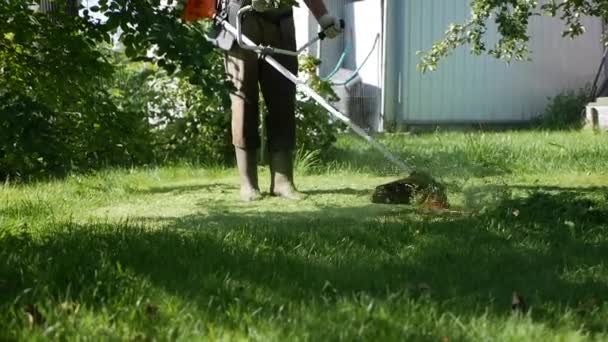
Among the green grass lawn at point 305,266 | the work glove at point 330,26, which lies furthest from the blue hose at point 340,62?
the work glove at point 330,26

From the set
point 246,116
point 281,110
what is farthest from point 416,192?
point 246,116

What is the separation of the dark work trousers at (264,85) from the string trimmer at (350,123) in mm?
145

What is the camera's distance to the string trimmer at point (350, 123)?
5.62 metres

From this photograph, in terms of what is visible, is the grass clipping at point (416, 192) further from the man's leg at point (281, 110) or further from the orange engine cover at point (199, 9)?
the orange engine cover at point (199, 9)

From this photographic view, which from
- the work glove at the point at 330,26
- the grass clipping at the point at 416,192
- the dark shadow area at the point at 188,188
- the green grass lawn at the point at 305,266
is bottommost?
the green grass lawn at the point at 305,266

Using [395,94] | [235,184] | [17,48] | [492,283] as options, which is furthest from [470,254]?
[395,94]

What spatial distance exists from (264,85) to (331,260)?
2.57 m

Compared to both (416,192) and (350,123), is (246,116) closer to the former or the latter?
(350,123)

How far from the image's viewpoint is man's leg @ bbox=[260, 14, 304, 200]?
20.6 feet

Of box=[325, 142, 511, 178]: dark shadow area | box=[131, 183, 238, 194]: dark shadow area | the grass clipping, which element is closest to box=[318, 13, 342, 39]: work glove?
the grass clipping

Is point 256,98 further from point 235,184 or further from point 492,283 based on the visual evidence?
point 492,283

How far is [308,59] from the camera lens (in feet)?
30.1

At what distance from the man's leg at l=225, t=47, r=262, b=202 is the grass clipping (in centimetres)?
82

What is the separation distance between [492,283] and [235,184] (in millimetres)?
3998
